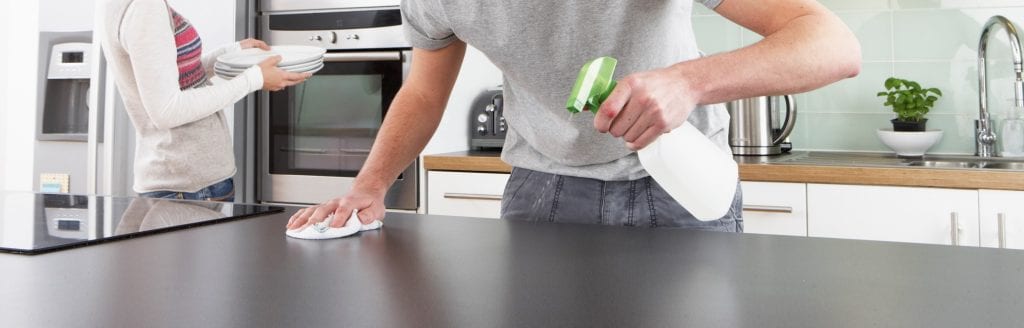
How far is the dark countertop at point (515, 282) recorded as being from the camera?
53 centimetres

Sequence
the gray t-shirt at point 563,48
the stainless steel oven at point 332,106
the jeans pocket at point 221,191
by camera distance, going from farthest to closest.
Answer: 1. the stainless steel oven at point 332,106
2. the jeans pocket at point 221,191
3. the gray t-shirt at point 563,48

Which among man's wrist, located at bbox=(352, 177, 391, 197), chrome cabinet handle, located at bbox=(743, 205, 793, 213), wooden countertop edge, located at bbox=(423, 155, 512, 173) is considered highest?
wooden countertop edge, located at bbox=(423, 155, 512, 173)

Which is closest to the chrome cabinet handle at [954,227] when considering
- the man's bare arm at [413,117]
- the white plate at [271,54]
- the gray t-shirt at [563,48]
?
the gray t-shirt at [563,48]

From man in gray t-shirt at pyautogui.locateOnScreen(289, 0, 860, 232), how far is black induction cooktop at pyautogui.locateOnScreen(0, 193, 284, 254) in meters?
0.18

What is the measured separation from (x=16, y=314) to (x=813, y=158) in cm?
194

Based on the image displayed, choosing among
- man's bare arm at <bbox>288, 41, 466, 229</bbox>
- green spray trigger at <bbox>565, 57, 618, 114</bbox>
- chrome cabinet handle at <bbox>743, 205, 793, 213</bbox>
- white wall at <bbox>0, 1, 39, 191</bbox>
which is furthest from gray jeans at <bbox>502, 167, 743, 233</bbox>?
white wall at <bbox>0, 1, 39, 191</bbox>

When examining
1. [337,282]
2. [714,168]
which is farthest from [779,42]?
[337,282]

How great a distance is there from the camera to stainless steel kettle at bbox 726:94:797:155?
7.25ft

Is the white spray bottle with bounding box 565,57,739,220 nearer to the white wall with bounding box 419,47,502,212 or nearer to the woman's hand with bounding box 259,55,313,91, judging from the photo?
the woman's hand with bounding box 259,55,313,91

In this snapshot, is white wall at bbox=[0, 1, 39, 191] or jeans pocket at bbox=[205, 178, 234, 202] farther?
white wall at bbox=[0, 1, 39, 191]

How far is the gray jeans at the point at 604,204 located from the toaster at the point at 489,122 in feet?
3.47

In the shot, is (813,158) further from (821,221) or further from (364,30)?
(364,30)

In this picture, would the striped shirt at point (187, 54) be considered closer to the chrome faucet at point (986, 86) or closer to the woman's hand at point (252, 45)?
the woman's hand at point (252, 45)

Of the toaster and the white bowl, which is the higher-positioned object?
the toaster
